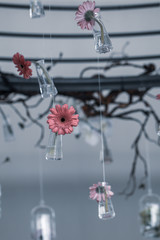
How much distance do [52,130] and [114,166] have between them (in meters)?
3.23

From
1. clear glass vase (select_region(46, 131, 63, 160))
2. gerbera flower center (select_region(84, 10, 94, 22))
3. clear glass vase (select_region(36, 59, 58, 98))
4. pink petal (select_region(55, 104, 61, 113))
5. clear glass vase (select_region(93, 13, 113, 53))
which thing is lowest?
clear glass vase (select_region(46, 131, 63, 160))

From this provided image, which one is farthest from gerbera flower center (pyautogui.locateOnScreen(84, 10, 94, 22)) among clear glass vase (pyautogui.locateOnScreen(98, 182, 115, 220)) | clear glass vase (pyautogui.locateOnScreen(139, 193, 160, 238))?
clear glass vase (pyautogui.locateOnScreen(139, 193, 160, 238))

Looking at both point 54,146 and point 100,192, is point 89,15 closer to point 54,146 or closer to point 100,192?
point 54,146

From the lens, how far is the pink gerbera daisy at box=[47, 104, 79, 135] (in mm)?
1592

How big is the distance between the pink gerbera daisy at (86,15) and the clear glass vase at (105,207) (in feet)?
2.03

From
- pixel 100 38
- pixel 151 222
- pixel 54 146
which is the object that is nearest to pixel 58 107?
pixel 54 146

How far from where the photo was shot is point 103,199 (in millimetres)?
1821

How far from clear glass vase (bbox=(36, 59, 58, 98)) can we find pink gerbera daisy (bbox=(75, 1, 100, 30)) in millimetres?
237

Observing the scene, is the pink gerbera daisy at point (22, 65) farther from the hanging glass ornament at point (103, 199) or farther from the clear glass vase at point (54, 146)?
the hanging glass ornament at point (103, 199)

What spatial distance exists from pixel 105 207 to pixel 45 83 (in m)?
0.53

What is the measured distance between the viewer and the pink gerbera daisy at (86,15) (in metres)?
1.73

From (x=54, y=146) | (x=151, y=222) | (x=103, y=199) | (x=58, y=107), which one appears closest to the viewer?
(x=58, y=107)

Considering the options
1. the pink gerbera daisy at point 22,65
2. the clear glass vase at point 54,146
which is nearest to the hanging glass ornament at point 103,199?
the clear glass vase at point 54,146

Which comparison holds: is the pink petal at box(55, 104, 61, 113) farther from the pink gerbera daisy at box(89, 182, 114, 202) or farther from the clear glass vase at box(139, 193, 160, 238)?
the clear glass vase at box(139, 193, 160, 238)
